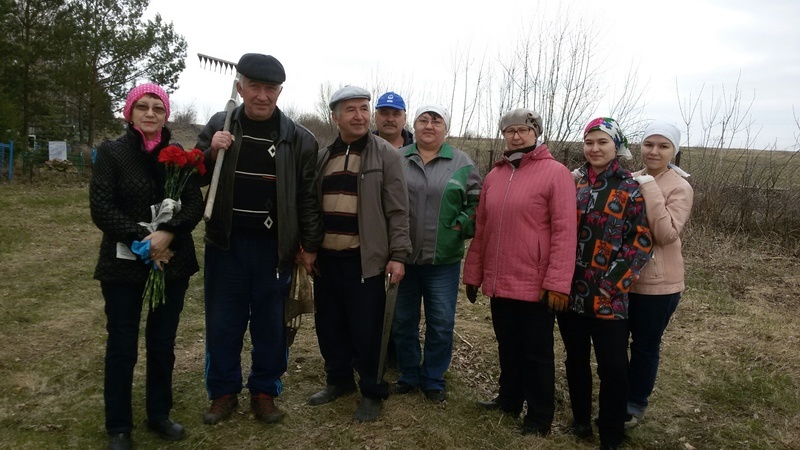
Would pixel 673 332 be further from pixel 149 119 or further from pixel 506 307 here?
pixel 149 119

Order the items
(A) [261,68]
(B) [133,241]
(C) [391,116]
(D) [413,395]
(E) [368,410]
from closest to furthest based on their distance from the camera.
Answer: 1. (B) [133,241]
2. (A) [261,68]
3. (E) [368,410]
4. (D) [413,395]
5. (C) [391,116]

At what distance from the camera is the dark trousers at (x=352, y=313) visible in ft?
10.3

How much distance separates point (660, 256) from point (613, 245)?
16.5 inches

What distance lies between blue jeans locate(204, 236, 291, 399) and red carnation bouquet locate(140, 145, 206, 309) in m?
0.37

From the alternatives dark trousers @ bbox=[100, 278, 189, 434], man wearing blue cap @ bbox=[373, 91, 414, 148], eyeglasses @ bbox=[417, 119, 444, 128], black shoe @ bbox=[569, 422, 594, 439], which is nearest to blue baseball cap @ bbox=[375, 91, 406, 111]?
man wearing blue cap @ bbox=[373, 91, 414, 148]

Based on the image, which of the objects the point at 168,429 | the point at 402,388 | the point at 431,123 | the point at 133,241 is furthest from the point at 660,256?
the point at 168,429

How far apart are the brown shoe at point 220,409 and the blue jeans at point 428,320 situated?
3.67ft

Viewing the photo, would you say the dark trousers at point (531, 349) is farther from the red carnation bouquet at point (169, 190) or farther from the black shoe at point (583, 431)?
the red carnation bouquet at point (169, 190)

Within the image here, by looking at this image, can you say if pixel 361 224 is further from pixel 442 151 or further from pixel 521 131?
pixel 521 131

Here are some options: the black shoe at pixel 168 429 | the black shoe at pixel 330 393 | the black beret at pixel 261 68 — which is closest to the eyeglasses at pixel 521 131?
the black beret at pixel 261 68

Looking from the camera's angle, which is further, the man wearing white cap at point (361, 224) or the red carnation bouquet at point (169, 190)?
the man wearing white cap at point (361, 224)

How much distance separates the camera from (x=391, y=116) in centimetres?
372

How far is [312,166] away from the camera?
3.12 meters

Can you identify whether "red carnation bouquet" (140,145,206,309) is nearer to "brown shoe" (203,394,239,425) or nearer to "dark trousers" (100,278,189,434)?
"dark trousers" (100,278,189,434)
